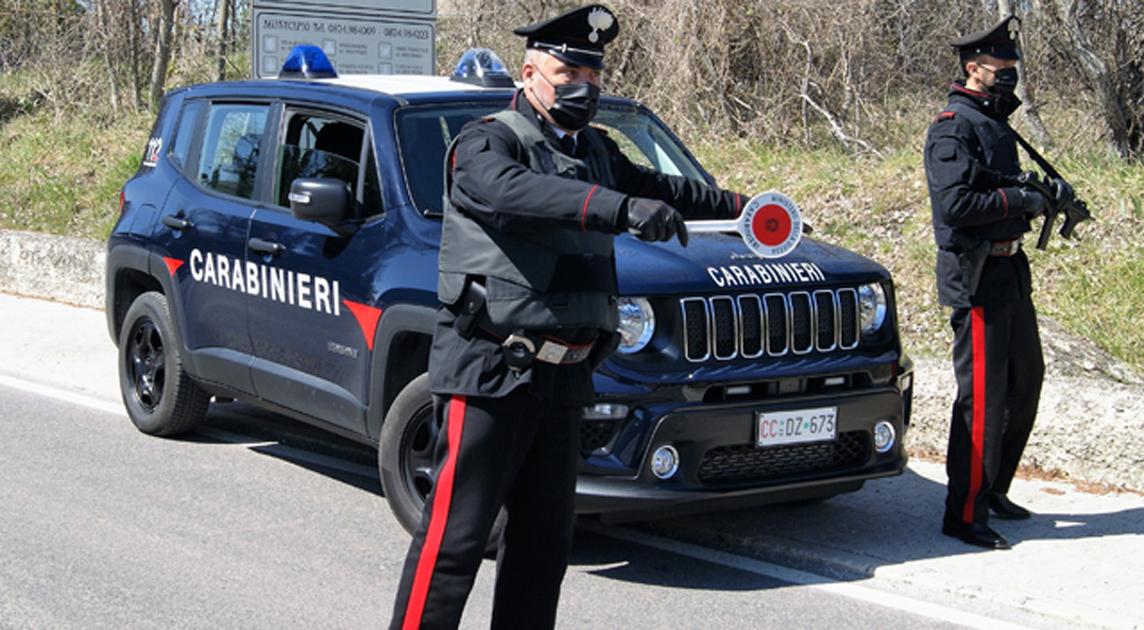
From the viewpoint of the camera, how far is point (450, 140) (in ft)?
18.5

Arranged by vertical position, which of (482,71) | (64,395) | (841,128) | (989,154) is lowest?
(64,395)

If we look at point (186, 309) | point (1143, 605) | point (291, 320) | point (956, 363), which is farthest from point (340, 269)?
point (1143, 605)

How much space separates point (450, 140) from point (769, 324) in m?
1.70

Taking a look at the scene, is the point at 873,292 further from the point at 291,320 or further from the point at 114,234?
the point at 114,234

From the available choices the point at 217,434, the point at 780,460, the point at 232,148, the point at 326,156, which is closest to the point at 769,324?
the point at 780,460

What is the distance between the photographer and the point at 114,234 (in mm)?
7273

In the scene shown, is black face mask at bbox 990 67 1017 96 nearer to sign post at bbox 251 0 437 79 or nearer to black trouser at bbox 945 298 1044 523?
black trouser at bbox 945 298 1044 523

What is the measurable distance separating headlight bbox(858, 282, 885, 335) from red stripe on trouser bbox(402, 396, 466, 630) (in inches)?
94.7

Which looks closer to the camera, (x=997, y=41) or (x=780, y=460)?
(x=780, y=460)

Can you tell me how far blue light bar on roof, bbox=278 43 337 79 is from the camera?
6.39 metres

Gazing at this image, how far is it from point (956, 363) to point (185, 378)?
13.0 feet

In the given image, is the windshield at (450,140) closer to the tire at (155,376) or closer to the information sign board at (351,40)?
the tire at (155,376)

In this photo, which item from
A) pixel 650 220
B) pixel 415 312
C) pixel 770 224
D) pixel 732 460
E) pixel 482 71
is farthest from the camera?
pixel 482 71

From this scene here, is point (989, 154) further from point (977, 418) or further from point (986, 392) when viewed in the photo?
point (977, 418)
